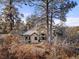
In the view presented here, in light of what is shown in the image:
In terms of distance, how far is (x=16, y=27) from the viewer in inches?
1784

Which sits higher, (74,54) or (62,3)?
(62,3)

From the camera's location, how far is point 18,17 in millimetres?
44500

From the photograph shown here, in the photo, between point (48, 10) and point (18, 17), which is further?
point (18, 17)

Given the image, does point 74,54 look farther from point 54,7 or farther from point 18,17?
point 18,17

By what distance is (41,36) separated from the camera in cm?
4475

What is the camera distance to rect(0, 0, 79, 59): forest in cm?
1909

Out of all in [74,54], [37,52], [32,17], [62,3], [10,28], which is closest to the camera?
[37,52]

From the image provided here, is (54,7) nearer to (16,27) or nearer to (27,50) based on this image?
(16,27)

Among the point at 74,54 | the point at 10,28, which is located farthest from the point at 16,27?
the point at 74,54

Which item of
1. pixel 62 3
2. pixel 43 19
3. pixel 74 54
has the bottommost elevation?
pixel 74 54

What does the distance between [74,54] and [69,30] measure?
2498 centimetres

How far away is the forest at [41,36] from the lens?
19.1 metres

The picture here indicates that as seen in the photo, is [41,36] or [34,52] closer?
[34,52]

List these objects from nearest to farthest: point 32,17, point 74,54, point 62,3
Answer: point 74,54
point 62,3
point 32,17
